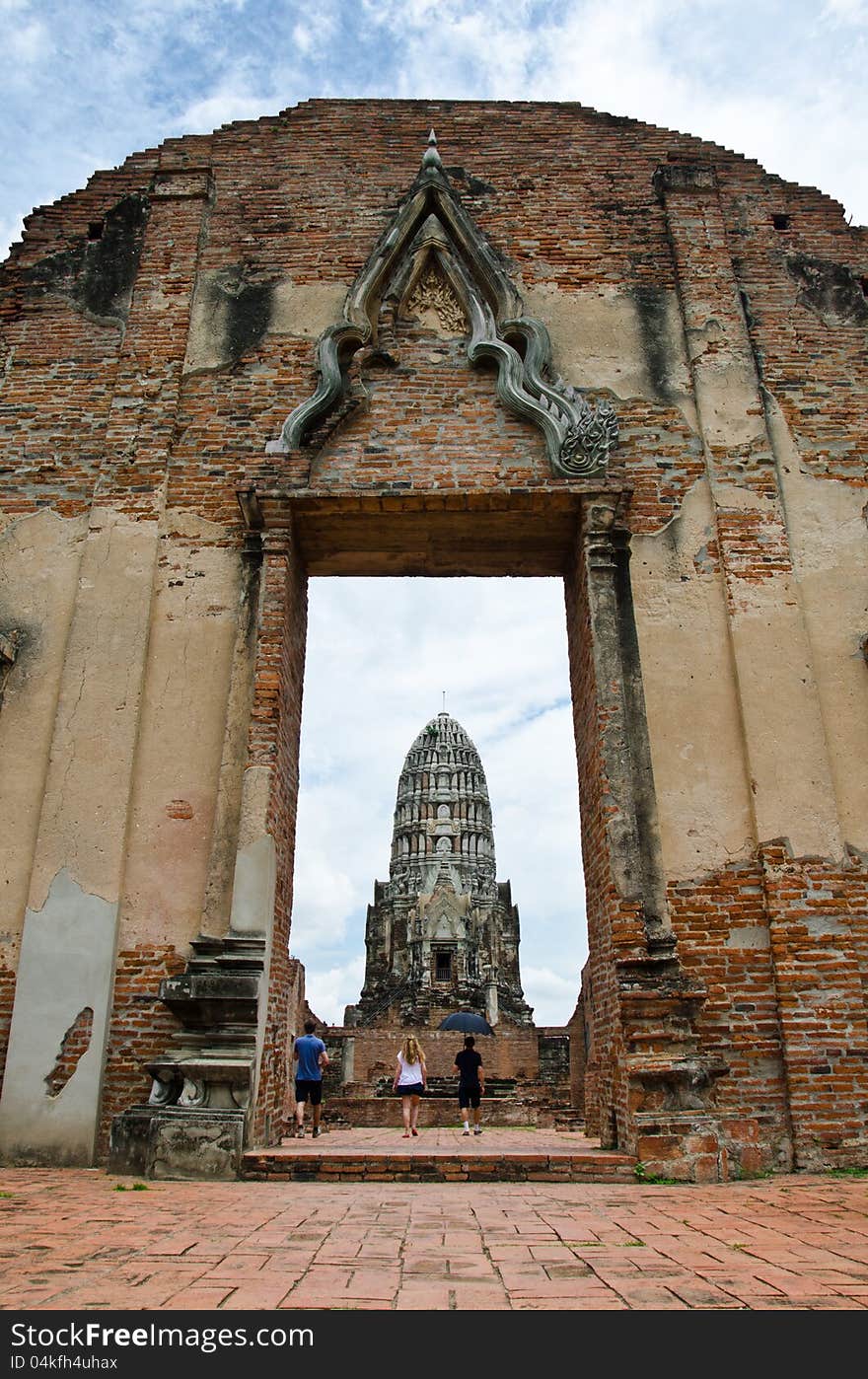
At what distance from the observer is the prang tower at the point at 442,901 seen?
1674 inches

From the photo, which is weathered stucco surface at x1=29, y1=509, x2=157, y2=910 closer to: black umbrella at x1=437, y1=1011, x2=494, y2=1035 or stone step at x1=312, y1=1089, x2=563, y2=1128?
stone step at x1=312, y1=1089, x2=563, y2=1128

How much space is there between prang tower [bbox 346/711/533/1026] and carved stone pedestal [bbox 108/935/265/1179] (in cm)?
3329

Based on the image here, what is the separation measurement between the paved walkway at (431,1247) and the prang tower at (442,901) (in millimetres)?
34594

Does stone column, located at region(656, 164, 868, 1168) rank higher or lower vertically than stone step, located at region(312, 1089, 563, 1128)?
higher

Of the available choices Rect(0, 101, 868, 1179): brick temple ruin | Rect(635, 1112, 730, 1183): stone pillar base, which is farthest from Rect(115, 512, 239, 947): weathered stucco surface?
Rect(635, 1112, 730, 1183): stone pillar base

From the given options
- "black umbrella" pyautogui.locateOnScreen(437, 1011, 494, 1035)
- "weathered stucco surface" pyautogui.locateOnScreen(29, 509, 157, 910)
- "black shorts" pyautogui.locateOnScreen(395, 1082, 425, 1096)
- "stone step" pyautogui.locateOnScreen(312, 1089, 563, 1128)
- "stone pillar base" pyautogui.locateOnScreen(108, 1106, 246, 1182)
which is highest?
"weathered stucco surface" pyautogui.locateOnScreen(29, 509, 157, 910)

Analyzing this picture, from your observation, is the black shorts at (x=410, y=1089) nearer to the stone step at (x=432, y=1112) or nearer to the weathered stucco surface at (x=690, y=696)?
the weathered stucco surface at (x=690, y=696)

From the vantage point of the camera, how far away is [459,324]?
9.12 metres

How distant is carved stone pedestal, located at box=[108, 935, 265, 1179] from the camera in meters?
5.78

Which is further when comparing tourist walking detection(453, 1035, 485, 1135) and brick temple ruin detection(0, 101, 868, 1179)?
tourist walking detection(453, 1035, 485, 1135)

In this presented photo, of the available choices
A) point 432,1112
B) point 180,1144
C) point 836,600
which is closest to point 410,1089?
point 180,1144

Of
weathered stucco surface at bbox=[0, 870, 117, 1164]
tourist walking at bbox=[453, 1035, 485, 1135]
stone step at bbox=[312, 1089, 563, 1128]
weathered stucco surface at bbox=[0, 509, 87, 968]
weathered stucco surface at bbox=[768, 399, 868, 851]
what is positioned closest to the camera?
weathered stucco surface at bbox=[0, 870, 117, 1164]

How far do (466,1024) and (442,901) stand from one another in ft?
46.8

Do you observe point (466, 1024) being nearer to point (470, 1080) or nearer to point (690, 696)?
point (470, 1080)
